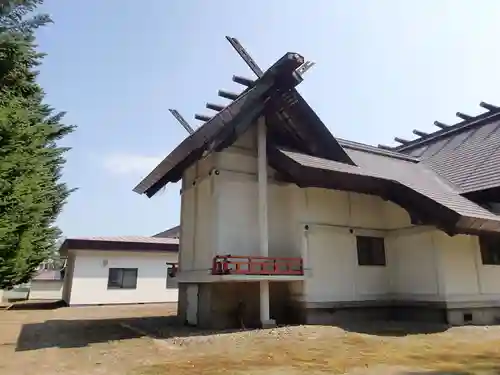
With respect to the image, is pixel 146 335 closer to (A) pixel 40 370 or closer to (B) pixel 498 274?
(A) pixel 40 370

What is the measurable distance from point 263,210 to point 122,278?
504 inches

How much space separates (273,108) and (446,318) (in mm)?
7319

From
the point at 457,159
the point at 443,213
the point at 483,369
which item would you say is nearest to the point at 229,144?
the point at 443,213

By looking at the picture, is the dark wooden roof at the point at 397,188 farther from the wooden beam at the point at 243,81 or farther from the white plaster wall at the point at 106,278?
the white plaster wall at the point at 106,278

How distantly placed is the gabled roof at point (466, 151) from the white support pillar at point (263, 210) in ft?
23.0

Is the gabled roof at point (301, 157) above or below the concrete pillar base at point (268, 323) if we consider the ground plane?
above

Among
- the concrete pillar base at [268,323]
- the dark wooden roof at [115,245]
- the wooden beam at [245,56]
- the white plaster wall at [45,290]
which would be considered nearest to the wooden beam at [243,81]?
the wooden beam at [245,56]

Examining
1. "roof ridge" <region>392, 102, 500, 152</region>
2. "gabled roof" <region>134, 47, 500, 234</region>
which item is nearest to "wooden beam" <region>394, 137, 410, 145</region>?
"roof ridge" <region>392, 102, 500, 152</region>

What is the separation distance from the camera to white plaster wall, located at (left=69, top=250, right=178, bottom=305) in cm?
1869

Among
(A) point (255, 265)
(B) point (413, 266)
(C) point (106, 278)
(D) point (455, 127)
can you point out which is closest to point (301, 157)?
(A) point (255, 265)

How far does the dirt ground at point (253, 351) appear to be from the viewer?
5418 mm

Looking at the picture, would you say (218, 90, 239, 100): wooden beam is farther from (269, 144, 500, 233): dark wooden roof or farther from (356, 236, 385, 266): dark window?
(356, 236, 385, 266): dark window

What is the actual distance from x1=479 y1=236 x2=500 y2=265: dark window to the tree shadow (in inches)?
325

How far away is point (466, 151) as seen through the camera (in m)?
15.8
